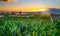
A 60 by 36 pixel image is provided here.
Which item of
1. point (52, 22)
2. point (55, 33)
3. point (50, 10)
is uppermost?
Answer: point (50, 10)

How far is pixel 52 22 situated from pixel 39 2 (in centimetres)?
25

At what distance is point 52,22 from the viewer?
169cm

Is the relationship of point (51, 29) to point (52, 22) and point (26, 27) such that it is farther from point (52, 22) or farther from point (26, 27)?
point (26, 27)

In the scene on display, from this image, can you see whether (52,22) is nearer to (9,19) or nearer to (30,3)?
(30,3)

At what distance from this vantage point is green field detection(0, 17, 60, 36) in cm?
168

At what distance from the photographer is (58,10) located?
1.69 meters

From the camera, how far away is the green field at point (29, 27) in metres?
1.68

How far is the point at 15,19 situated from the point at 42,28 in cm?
30

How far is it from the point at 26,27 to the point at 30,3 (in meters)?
0.25

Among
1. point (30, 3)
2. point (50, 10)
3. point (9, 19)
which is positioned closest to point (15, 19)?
point (9, 19)

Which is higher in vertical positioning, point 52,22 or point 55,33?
point 52,22

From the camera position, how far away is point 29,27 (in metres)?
1.69

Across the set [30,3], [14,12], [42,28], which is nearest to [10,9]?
[14,12]

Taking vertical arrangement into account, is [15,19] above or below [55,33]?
above
